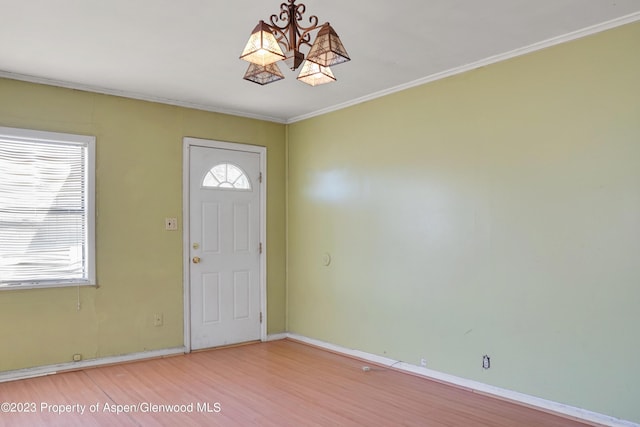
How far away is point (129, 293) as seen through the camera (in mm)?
4523

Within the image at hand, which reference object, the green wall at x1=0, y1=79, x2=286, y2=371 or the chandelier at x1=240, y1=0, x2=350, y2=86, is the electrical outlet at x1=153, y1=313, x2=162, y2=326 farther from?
the chandelier at x1=240, y1=0, x2=350, y2=86

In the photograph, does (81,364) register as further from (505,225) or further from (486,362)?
(505,225)

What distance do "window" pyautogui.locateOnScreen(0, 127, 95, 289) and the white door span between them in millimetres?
1019

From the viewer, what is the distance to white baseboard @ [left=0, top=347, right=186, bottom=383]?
3.90 m

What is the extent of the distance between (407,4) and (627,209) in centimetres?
188

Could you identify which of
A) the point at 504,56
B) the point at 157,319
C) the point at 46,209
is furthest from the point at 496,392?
the point at 46,209

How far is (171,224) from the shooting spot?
480 cm

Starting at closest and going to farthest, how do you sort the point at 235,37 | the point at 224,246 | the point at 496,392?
the point at 235,37
the point at 496,392
the point at 224,246

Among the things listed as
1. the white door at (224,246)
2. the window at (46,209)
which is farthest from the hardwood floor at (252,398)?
the window at (46,209)

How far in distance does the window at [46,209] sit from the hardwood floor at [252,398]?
0.90 meters

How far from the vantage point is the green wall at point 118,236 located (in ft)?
13.1

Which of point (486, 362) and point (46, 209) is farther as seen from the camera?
point (46, 209)

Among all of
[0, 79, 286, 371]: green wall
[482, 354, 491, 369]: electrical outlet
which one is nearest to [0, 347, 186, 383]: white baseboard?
[0, 79, 286, 371]: green wall

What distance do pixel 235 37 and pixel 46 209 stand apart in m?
2.36
